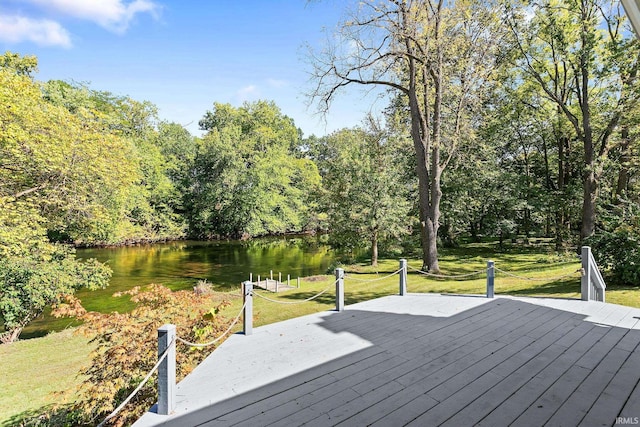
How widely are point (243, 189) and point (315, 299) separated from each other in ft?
93.2

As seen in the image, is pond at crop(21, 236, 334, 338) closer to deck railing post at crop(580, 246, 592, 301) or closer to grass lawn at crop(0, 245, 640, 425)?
grass lawn at crop(0, 245, 640, 425)

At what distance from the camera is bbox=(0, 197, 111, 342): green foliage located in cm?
988

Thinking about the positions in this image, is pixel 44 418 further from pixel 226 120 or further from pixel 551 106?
pixel 226 120

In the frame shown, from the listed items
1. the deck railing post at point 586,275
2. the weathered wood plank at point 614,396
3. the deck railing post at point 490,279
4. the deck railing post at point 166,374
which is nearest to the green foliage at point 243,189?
the deck railing post at point 490,279

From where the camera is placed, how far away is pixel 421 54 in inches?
514

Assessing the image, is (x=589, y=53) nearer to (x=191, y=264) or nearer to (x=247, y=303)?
(x=247, y=303)

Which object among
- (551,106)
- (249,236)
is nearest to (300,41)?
(551,106)

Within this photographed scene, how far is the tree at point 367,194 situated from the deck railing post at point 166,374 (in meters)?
13.5

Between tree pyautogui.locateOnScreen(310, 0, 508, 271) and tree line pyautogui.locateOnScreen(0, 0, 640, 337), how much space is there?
5 centimetres

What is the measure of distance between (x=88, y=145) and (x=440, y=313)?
49.3 ft

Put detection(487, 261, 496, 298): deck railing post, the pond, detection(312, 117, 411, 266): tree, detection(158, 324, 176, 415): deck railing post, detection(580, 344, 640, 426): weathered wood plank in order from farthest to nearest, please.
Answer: detection(312, 117, 411, 266): tree
the pond
detection(487, 261, 496, 298): deck railing post
detection(158, 324, 176, 415): deck railing post
detection(580, 344, 640, 426): weathered wood plank

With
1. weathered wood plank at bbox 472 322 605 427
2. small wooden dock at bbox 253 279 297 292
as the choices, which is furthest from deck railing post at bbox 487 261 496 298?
small wooden dock at bbox 253 279 297 292

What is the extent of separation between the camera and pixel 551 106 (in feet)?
61.1

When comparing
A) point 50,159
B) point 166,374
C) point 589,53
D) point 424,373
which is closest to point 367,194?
point 589,53
